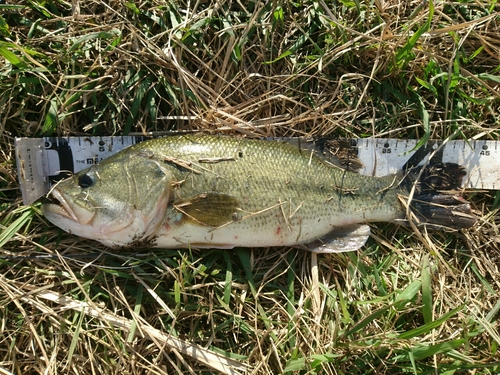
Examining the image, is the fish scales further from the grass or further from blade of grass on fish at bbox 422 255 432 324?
blade of grass on fish at bbox 422 255 432 324

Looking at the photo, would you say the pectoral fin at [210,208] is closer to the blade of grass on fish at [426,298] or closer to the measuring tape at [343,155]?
the measuring tape at [343,155]

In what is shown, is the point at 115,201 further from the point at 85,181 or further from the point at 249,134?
the point at 249,134

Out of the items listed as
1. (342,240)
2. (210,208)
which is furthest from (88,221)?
(342,240)

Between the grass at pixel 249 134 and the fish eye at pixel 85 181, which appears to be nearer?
the fish eye at pixel 85 181

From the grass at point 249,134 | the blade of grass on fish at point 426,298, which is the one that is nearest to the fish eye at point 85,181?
the grass at point 249,134

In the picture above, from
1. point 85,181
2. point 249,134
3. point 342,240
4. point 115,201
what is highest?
point 249,134

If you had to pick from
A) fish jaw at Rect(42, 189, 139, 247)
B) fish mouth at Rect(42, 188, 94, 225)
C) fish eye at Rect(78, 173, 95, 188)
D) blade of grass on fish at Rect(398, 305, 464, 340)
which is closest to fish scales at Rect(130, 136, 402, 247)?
fish jaw at Rect(42, 189, 139, 247)
